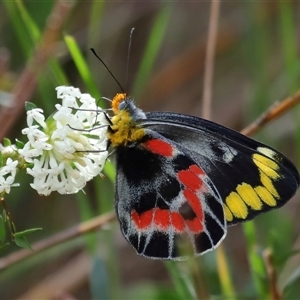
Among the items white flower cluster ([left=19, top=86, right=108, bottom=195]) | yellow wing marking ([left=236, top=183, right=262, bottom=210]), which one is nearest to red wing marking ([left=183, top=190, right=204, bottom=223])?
yellow wing marking ([left=236, top=183, right=262, bottom=210])

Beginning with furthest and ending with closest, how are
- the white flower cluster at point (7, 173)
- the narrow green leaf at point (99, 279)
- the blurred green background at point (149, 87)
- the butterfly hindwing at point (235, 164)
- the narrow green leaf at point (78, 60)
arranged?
the blurred green background at point (149, 87), the narrow green leaf at point (99, 279), the narrow green leaf at point (78, 60), the butterfly hindwing at point (235, 164), the white flower cluster at point (7, 173)

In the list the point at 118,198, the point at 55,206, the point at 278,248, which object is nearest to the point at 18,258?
the point at 118,198

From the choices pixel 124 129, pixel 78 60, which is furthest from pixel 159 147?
pixel 78 60

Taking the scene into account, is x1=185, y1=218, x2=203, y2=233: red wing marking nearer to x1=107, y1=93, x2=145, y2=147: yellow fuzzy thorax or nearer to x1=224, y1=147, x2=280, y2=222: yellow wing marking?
x1=224, y1=147, x2=280, y2=222: yellow wing marking

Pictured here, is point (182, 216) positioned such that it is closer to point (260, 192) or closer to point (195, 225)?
point (195, 225)

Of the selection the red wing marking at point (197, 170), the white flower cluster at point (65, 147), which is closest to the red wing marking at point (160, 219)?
the red wing marking at point (197, 170)

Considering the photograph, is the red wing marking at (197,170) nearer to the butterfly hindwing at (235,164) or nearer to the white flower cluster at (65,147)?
the butterfly hindwing at (235,164)
